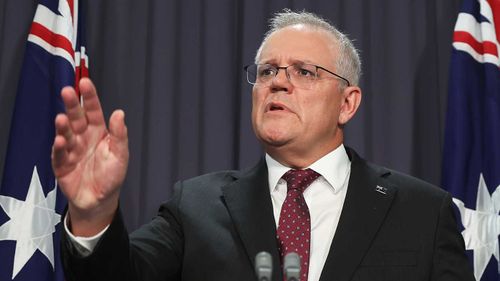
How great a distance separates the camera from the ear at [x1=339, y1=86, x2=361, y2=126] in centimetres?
219

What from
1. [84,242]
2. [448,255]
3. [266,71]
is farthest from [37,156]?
[448,255]

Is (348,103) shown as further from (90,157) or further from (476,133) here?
(90,157)

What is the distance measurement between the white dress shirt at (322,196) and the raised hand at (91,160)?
0.65 m

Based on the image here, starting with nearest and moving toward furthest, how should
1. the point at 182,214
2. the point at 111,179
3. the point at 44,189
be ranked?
1. the point at 111,179
2. the point at 182,214
3. the point at 44,189

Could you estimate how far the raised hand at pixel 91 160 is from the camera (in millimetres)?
1278

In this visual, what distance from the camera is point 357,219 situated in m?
1.82

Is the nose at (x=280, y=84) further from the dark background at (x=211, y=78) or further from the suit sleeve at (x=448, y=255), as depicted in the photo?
the dark background at (x=211, y=78)

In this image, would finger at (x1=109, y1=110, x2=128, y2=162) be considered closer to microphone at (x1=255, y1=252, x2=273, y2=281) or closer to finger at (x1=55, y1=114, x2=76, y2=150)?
finger at (x1=55, y1=114, x2=76, y2=150)

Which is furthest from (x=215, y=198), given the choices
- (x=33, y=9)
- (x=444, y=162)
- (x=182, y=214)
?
(x=33, y=9)

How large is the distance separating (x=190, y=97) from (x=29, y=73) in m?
0.66

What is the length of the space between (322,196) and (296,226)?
16 centimetres

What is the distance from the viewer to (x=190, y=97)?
2.97 m

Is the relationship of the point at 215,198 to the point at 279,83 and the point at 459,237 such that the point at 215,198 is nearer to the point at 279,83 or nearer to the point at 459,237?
the point at 279,83

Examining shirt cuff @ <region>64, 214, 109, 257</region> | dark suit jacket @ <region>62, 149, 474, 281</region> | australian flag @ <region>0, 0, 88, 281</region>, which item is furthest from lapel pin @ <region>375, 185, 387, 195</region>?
australian flag @ <region>0, 0, 88, 281</region>
